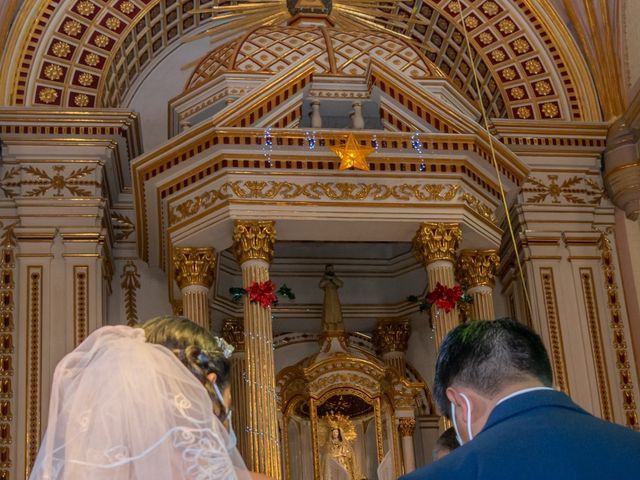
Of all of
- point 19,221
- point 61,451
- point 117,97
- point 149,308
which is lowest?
point 61,451

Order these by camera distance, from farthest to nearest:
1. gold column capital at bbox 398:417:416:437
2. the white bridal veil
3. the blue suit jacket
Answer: gold column capital at bbox 398:417:416:437 < the white bridal veil < the blue suit jacket

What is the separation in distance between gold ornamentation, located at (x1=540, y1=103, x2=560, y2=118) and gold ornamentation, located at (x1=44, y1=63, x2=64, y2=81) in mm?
4920

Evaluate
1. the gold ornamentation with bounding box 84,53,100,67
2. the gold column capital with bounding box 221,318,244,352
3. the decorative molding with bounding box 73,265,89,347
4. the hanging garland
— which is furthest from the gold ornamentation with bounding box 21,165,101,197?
the hanging garland

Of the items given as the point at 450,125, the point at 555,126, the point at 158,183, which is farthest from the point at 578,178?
the point at 158,183

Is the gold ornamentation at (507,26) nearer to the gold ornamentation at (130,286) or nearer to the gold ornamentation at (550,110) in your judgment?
the gold ornamentation at (550,110)

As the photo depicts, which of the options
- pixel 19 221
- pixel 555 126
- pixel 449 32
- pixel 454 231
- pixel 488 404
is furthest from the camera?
pixel 449 32

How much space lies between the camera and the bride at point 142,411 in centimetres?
352

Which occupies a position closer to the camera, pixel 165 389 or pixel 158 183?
pixel 165 389

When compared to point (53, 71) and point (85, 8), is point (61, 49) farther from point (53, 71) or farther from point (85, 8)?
point (85, 8)

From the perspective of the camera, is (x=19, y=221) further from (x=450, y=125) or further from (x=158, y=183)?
(x=450, y=125)

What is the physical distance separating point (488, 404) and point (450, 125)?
7.69m

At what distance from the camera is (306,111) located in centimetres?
1126

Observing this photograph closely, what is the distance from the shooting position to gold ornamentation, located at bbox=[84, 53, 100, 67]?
504 inches

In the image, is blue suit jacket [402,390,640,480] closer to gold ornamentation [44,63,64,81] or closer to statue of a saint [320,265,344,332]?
statue of a saint [320,265,344,332]
